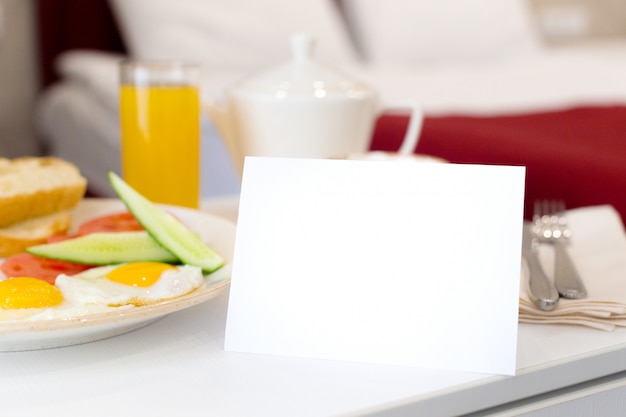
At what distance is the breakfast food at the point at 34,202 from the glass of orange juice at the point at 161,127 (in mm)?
98

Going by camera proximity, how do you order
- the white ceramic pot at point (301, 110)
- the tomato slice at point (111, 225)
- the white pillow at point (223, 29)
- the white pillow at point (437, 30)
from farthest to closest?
the white pillow at point (437, 30) → the white pillow at point (223, 29) → the white ceramic pot at point (301, 110) → the tomato slice at point (111, 225)

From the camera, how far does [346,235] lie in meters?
0.55

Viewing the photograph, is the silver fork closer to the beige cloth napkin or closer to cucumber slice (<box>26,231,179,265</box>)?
the beige cloth napkin

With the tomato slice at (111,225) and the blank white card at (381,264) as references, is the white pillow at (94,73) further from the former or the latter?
the blank white card at (381,264)

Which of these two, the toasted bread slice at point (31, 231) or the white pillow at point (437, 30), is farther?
the white pillow at point (437, 30)

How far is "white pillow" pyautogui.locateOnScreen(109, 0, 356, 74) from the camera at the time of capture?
1.90m

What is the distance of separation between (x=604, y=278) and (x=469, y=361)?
25cm

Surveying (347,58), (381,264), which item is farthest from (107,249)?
(347,58)

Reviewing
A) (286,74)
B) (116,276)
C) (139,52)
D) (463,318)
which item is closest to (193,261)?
(116,276)

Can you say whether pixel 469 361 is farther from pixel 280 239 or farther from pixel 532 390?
pixel 280 239

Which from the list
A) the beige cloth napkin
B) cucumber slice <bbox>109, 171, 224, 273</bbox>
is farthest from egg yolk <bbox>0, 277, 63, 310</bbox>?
the beige cloth napkin

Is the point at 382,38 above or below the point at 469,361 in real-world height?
above

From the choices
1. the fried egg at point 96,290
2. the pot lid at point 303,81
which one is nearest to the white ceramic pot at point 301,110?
A: the pot lid at point 303,81

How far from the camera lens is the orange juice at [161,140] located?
925 millimetres
